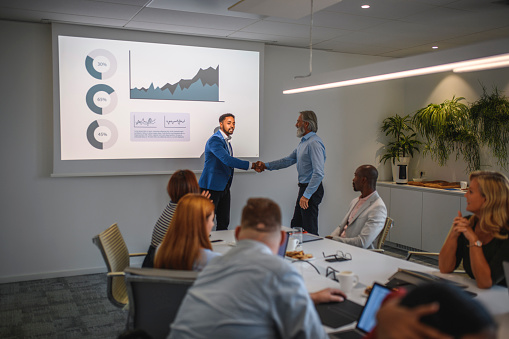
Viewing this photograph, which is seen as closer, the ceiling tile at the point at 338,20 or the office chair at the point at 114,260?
the office chair at the point at 114,260

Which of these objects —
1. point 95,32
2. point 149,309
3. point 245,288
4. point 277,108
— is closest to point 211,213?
point 149,309

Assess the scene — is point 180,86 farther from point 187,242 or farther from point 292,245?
point 187,242

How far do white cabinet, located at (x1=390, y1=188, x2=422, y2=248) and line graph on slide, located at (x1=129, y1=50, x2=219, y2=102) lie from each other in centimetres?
287

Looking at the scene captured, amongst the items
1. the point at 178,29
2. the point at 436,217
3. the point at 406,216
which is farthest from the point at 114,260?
the point at 406,216

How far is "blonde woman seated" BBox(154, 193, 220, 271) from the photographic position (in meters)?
2.14

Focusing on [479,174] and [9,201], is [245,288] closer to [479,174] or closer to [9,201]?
[479,174]

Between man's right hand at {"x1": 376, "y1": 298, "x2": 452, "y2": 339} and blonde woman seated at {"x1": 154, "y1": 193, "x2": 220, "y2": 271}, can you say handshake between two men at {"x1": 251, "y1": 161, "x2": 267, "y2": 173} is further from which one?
man's right hand at {"x1": 376, "y1": 298, "x2": 452, "y2": 339}

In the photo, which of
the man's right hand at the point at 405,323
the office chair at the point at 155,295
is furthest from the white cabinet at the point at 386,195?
the man's right hand at the point at 405,323

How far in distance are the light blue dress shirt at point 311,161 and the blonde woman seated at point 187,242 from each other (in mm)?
3048

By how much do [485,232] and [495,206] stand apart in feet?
0.52

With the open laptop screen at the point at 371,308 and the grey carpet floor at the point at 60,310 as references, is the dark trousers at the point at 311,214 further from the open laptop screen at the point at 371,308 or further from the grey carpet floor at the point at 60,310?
the open laptop screen at the point at 371,308

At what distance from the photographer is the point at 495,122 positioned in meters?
5.76

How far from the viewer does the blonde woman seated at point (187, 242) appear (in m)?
2.14

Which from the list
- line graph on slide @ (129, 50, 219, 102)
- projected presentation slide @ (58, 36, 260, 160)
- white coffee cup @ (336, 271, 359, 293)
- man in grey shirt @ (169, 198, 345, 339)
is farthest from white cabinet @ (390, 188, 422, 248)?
man in grey shirt @ (169, 198, 345, 339)
